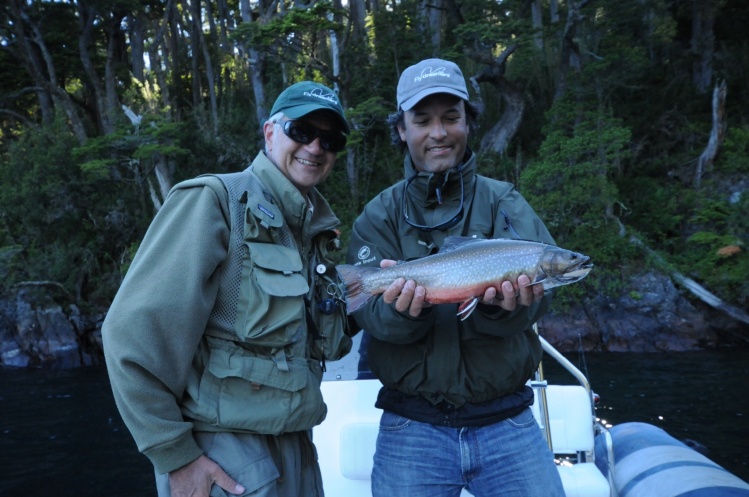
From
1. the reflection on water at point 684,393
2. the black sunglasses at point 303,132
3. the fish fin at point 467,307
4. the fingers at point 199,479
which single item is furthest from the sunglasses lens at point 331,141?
the reflection on water at point 684,393

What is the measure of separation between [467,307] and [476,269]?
0.53 feet

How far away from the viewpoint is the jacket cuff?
2.15 m

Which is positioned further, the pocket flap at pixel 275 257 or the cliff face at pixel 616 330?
the cliff face at pixel 616 330

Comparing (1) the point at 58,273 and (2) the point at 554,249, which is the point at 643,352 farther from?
(1) the point at 58,273

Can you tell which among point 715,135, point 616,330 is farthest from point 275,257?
point 715,135

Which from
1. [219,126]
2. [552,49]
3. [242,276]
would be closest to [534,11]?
[552,49]

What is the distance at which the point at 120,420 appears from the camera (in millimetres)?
12578

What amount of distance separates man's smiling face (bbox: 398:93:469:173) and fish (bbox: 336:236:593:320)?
46 cm

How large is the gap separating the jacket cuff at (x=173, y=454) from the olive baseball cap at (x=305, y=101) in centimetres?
142

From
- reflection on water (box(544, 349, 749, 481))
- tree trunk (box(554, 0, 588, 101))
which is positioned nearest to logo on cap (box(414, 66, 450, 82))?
reflection on water (box(544, 349, 749, 481))

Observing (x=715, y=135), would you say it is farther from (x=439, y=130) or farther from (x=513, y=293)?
(x=513, y=293)

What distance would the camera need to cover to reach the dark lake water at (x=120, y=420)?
931 centimetres

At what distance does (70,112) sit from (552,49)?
18.5 meters

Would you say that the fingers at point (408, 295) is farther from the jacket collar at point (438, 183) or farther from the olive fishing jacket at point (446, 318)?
the jacket collar at point (438, 183)
